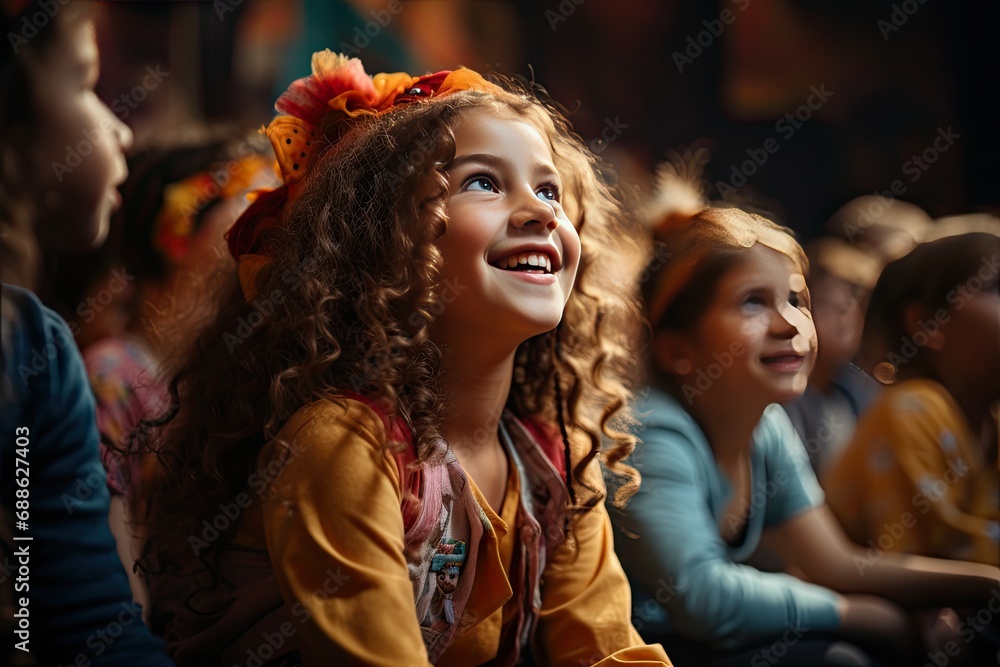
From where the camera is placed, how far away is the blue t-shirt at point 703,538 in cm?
139

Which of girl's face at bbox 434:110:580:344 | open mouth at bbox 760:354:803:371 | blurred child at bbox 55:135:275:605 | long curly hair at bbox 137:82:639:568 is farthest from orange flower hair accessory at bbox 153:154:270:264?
open mouth at bbox 760:354:803:371

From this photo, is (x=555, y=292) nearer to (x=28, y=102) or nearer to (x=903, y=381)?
(x=903, y=381)

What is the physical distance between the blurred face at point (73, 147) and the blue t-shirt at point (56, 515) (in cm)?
12

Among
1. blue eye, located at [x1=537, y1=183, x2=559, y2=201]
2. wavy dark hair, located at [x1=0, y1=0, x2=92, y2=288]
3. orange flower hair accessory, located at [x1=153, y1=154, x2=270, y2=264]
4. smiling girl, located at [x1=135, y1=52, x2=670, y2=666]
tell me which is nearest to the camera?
smiling girl, located at [x1=135, y1=52, x2=670, y2=666]

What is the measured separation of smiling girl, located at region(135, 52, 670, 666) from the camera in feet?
3.56

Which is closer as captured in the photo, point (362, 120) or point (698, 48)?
point (362, 120)

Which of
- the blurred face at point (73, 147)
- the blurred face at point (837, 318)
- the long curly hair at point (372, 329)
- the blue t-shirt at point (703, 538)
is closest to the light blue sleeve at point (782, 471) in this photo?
the blue t-shirt at point (703, 538)

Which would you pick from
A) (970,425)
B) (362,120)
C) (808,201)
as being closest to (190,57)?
(362,120)

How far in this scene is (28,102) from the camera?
137 centimetres

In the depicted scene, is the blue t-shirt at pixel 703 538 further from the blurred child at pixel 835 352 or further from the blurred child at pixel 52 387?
the blurred child at pixel 52 387

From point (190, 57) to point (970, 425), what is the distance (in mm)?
1412

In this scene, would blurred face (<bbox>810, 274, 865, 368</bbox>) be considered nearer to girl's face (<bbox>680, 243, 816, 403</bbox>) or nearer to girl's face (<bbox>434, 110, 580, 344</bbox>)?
girl's face (<bbox>680, 243, 816, 403</bbox>)

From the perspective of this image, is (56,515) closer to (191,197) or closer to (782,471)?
(191,197)

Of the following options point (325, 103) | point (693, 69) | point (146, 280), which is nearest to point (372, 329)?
point (325, 103)
